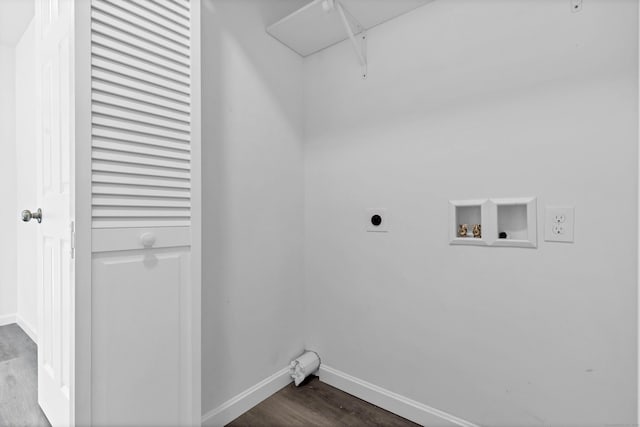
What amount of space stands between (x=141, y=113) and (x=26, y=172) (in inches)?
86.6

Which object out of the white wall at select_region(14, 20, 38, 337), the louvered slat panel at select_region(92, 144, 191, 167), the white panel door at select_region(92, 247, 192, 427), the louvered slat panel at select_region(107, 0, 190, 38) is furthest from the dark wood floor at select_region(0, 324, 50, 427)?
the louvered slat panel at select_region(107, 0, 190, 38)

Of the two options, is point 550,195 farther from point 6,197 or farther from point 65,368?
point 6,197

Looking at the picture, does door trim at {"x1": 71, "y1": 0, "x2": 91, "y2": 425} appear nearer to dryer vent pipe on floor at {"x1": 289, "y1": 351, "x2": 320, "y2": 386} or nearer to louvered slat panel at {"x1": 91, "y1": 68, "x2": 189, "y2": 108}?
louvered slat panel at {"x1": 91, "y1": 68, "x2": 189, "y2": 108}

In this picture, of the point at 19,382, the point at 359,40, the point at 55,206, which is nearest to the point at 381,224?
the point at 359,40

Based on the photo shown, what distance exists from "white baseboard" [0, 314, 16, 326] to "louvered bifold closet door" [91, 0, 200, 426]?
8.41 feet

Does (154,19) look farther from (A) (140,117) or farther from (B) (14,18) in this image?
(B) (14,18)

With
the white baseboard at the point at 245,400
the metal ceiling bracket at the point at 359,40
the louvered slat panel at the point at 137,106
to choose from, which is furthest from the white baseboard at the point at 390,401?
the metal ceiling bracket at the point at 359,40

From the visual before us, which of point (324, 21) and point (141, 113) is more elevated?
point (324, 21)

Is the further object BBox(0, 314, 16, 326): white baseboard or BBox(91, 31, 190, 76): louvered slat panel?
BBox(0, 314, 16, 326): white baseboard

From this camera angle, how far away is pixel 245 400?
1.62 metres

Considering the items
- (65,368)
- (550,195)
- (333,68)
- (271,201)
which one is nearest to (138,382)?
(65,368)

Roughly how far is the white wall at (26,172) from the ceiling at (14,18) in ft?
0.14

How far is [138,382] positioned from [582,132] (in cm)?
177

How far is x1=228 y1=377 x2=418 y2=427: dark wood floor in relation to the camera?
1.53 meters
